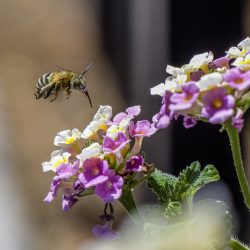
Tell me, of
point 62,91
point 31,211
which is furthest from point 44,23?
point 62,91

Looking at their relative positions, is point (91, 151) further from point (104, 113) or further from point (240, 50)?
point (240, 50)

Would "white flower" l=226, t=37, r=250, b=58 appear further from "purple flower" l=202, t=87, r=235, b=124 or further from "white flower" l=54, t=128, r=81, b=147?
"white flower" l=54, t=128, r=81, b=147

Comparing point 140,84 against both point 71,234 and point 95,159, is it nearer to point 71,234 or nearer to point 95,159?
point 71,234

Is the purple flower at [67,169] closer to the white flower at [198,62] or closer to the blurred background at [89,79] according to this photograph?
the white flower at [198,62]

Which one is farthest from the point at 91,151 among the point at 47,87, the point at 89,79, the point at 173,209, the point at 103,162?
the point at 89,79

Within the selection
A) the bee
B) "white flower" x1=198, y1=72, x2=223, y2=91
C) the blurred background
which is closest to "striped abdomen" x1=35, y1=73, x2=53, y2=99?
the bee
